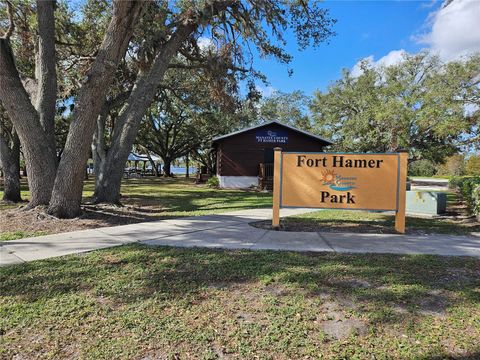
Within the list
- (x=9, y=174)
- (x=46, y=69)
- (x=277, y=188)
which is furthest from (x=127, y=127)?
(x=277, y=188)

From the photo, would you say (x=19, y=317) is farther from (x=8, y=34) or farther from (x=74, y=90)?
(x=74, y=90)

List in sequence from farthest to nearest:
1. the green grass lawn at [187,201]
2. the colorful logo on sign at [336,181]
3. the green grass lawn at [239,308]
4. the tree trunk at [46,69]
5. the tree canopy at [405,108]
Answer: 1. the tree canopy at [405,108]
2. the green grass lawn at [187,201]
3. the tree trunk at [46,69]
4. the colorful logo on sign at [336,181]
5. the green grass lawn at [239,308]

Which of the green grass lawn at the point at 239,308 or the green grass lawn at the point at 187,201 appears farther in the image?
the green grass lawn at the point at 187,201

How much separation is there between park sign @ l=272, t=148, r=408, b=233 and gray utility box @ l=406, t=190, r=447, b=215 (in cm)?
422

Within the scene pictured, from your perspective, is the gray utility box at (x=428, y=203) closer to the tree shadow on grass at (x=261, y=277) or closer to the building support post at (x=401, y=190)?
the building support post at (x=401, y=190)

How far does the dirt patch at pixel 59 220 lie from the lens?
6.86 m

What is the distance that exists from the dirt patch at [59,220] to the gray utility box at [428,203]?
25.9ft

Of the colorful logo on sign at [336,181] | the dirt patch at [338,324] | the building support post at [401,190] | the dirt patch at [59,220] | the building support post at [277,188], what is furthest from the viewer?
the building support post at [277,188]

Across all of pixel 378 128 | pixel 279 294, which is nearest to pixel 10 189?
pixel 279 294

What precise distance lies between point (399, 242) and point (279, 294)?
3.47 metres

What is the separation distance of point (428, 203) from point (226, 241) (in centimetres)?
758

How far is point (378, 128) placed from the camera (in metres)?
27.4

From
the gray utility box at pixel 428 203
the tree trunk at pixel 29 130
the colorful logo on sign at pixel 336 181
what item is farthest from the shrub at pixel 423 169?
the tree trunk at pixel 29 130

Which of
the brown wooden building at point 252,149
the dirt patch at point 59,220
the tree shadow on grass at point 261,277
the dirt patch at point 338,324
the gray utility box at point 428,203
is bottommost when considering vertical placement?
the dirt patch at point 338,324
